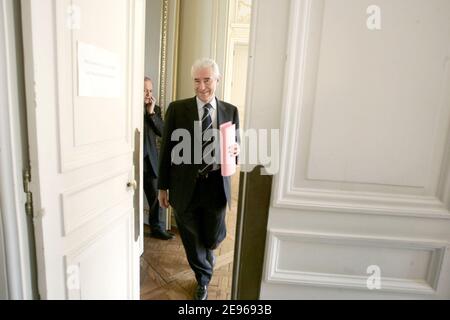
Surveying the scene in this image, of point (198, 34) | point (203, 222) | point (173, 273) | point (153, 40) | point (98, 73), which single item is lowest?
point (173, 273)

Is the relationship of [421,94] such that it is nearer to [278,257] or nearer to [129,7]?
[278,257]

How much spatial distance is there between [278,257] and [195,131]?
0.87 m

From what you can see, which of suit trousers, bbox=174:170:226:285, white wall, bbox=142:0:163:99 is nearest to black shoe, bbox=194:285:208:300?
suit trousers, bbox=174:170:226:285

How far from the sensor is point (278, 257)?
962mm

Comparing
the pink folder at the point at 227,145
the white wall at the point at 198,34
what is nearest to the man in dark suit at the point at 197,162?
the pink folder at the point at 227,145

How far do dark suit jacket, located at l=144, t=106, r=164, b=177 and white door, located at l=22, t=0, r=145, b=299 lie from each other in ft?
2.93

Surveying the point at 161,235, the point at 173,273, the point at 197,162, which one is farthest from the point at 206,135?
the point at 161,235

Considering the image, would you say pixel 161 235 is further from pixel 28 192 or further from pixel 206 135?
pixel 28 192

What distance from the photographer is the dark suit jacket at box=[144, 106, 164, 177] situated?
88.1 inches

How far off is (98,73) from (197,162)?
70cm

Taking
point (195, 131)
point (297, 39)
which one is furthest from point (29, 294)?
point (297, 39)

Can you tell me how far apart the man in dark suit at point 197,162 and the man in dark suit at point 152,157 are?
25.5 inches

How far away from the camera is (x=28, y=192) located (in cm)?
82

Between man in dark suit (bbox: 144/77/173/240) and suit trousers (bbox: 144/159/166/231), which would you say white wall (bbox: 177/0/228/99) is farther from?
suit trousers (bbox: 144/159/166/231)
